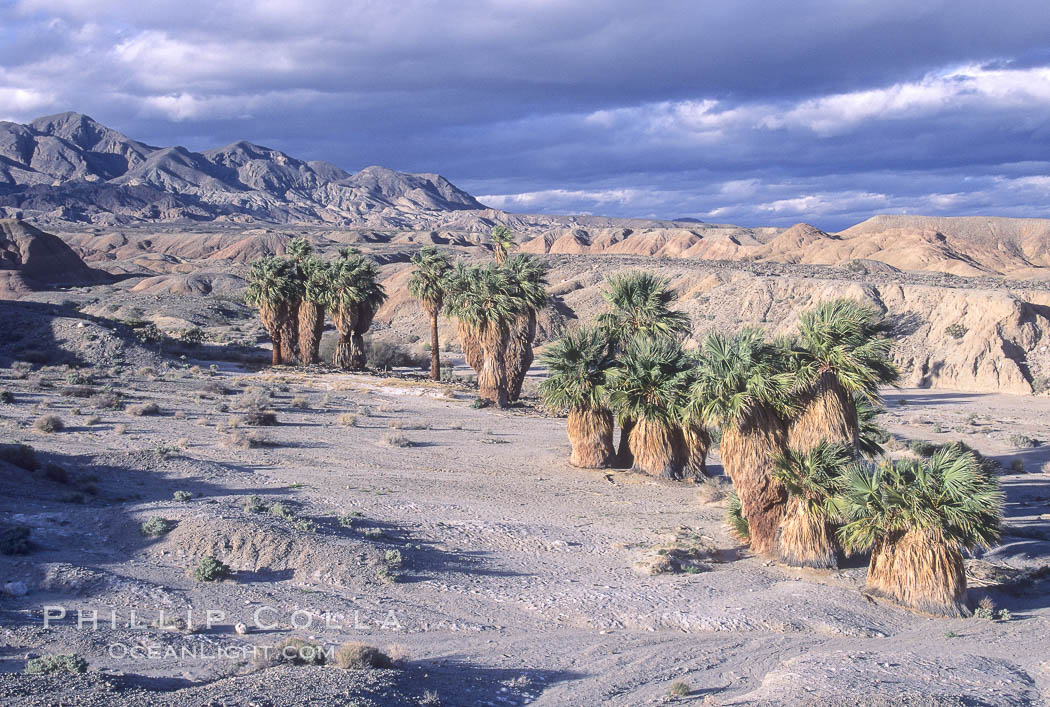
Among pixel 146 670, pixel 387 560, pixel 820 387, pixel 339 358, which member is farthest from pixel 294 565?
pixel 339 358

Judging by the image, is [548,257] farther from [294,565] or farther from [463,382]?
[294,565]

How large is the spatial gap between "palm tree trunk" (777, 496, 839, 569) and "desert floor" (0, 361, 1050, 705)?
15.1 inches

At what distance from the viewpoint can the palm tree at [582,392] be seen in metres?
23.0

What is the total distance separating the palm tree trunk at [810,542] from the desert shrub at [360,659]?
9.51 metres

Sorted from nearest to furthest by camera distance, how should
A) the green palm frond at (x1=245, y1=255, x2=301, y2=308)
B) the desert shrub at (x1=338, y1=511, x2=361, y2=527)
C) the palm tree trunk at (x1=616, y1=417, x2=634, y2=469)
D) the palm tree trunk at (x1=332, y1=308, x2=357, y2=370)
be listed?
1. the desert shrub at (x1=338, y1=511, x2=361, y2=527)
2. the palm tree trunk at (x1=616, y1=417, x2=634, y2=469)
3. the palm tree trunk at (x1=332, y1=308, x2=357, y2=370)
4. the green palm frond at (x1=245, y1=255, x2=301, y2=308)

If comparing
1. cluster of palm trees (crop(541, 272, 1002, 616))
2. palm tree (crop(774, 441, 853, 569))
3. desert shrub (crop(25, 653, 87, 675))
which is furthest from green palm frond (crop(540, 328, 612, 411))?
desert shrub (crop(25, 653, 87, 675))

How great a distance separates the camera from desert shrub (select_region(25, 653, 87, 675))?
26.5 ft

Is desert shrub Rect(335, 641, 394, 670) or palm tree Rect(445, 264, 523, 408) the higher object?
palm tree Rect(445, 264, 523, 408)

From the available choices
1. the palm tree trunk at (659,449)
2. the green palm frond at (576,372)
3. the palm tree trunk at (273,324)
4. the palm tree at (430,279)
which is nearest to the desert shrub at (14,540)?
the green palm frond at (576,372)

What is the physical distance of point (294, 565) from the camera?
1306 cm

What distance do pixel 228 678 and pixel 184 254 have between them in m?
149

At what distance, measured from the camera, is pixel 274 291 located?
44.3 metres

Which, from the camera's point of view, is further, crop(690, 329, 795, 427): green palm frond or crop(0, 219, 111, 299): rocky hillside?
crop(0, 219, 111, 299): rocky hillside

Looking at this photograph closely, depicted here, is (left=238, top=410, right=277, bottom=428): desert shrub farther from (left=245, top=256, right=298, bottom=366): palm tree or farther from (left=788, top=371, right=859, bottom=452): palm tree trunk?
(left=245, top=256, right=298, bottom=366): palm tree
